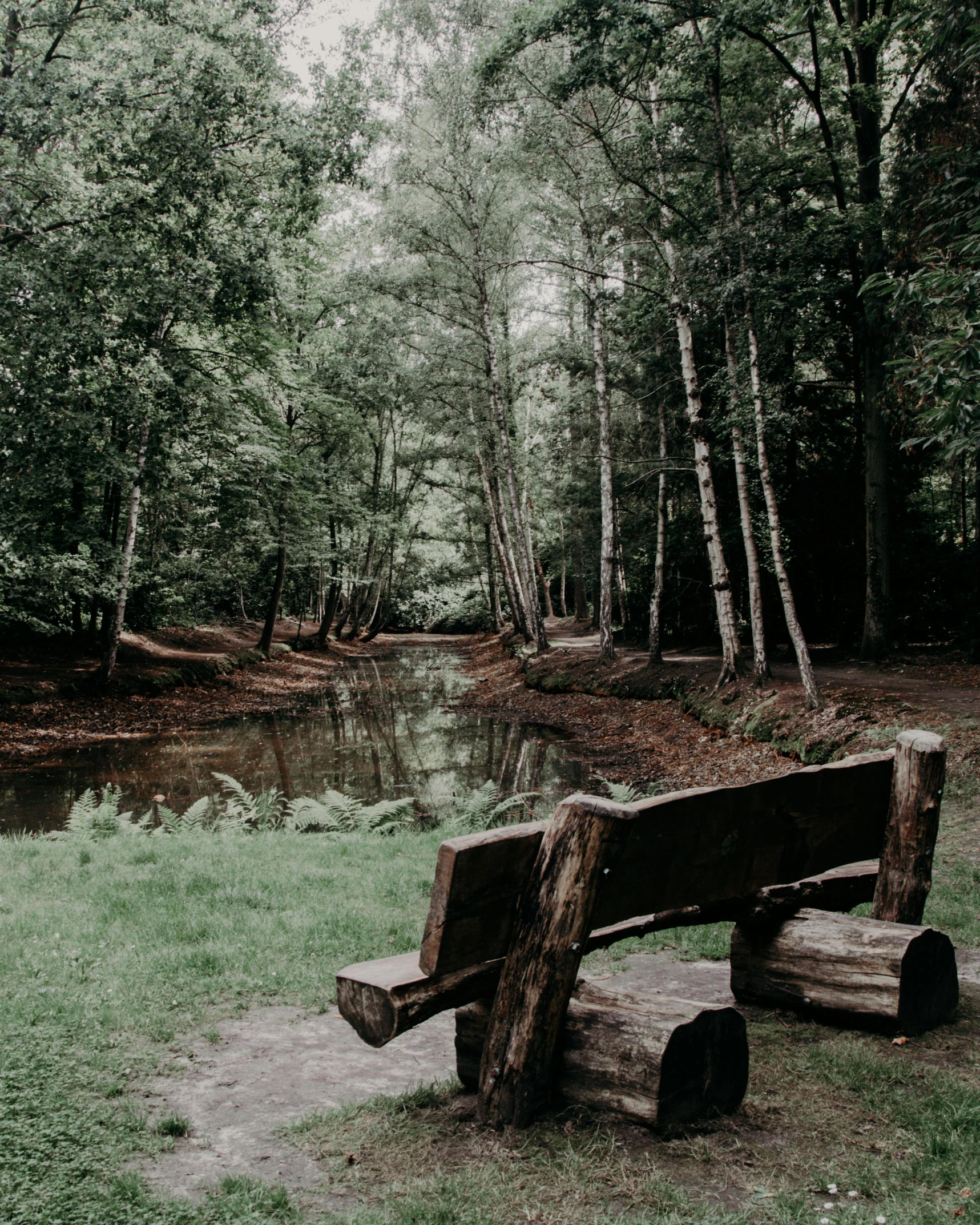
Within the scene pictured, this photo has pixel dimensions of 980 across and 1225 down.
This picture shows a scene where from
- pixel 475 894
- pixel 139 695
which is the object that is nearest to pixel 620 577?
pixel 139 695

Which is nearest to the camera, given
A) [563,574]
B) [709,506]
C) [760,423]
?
[760,423]

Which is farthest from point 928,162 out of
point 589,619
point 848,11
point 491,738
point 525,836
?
point 589,619

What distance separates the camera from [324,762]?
14.2 meters

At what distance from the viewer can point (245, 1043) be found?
3.73 metres

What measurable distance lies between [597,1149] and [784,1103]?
746mm

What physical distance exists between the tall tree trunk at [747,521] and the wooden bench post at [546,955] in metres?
11.5

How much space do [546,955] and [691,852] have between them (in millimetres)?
702

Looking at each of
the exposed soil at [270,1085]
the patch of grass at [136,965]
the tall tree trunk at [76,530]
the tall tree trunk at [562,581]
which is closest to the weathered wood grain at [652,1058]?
the exposed soil at [270,1085]

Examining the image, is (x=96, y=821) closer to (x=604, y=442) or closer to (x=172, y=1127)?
(x=172, y=1127)

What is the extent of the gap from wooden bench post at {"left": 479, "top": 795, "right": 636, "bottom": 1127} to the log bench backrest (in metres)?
0.06

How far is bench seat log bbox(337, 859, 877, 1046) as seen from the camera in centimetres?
256

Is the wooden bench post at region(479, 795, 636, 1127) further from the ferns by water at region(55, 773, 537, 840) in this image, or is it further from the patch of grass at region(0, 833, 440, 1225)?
the ferns by water at region(55, 773, 537, 840)

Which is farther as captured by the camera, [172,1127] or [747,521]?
[747,521]

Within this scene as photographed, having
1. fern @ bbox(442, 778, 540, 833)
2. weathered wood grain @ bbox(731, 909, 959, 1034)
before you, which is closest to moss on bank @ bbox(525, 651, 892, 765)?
weathered wood grain @ bbox(731, 909, 959, 1034)
